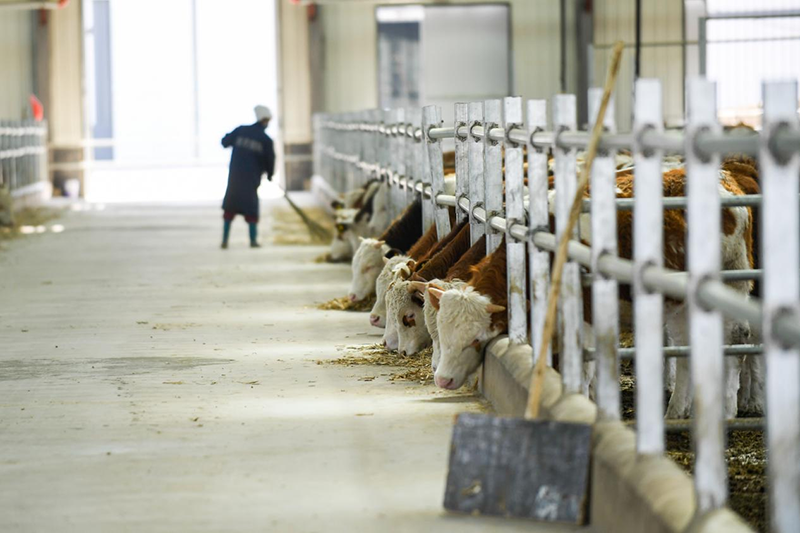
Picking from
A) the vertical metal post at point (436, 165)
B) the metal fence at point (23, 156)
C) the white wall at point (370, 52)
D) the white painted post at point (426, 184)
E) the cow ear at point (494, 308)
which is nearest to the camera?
the cow ear at point (494, 308)

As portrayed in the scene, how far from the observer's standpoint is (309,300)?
1091 centimetres

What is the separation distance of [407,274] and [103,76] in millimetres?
36153

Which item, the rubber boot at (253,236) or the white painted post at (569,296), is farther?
the rubber boot at (253,236)

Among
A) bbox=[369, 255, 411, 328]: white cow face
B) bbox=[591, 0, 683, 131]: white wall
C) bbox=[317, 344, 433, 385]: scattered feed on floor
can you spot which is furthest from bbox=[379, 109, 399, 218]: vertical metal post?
bbox=[591, 0, 683, 131]: white wall

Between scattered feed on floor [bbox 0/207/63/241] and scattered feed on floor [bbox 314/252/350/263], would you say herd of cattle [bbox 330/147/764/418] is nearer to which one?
scattered feed on floor [bbox 314/252/350/263]

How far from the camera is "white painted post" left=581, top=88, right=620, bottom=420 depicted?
14.4 ft

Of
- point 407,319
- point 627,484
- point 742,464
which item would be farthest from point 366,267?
point 627,484

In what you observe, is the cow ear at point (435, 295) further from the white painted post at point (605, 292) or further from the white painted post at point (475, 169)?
the white painted post at point (605, 292)

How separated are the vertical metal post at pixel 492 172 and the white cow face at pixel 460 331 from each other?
0.70 meters

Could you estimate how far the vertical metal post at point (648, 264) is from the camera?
3.91 metres

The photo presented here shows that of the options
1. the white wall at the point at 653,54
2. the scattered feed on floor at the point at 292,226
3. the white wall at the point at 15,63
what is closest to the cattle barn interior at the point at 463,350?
the scattered feed on floor at the point at 292,226

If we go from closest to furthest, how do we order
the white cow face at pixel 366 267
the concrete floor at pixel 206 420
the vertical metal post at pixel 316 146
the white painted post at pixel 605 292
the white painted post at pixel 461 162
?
the white painted post at pixel 605 292 < the concrete floor at pixel 206 420 < the white painted post at pixel 461 162 < the white cow face at pixel 366 267 < the vertical metal post at pixel 316 146

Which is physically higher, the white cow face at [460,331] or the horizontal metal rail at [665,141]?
the horizontal metal rail at [665,141]

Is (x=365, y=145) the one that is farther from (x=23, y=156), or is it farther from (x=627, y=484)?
(x=627, y=484)
